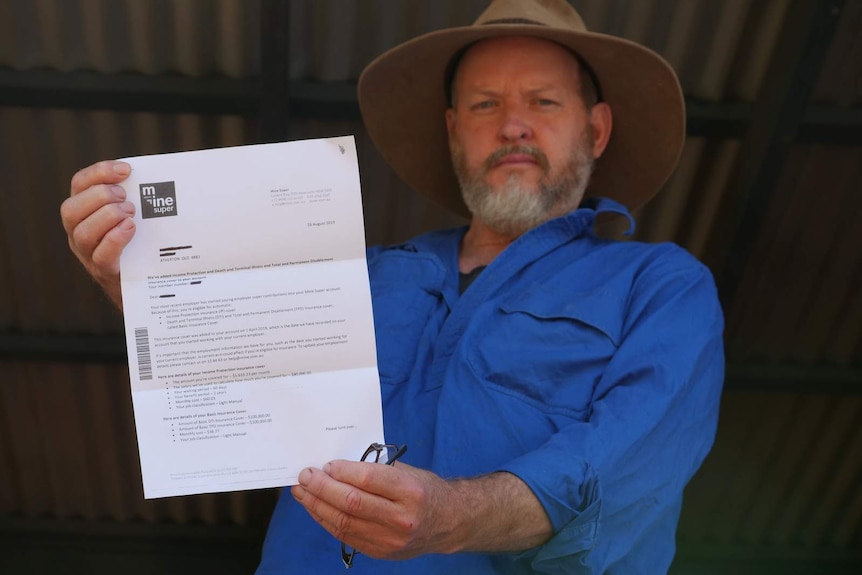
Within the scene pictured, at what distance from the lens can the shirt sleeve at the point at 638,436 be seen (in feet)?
3.75

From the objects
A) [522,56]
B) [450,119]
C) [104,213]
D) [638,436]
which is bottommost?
[638,436]

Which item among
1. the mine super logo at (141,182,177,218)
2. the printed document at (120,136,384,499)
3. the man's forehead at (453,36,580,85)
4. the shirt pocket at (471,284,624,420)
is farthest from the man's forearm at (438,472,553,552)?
the man's forehead at (453,36,580,85)

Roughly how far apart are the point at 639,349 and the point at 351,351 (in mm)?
499

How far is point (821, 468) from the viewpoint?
3.61m

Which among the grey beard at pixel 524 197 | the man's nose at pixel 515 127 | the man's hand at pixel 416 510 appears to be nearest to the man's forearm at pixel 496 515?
the man's hand at pixel 416 510

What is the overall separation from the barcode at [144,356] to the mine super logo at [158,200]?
19 centimetres

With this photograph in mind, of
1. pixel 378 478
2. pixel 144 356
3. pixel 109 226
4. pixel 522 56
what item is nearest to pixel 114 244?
pixel 109 226

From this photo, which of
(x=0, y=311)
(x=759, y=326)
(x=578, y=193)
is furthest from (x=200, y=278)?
(x=759, y=326)

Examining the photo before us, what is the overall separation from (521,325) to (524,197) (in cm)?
46

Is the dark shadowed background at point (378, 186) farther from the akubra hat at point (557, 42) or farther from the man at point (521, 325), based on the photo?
the man at point (521, 325)

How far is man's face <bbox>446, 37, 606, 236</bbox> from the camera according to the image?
187 centimetres

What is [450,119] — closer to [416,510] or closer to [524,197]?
[524,197]

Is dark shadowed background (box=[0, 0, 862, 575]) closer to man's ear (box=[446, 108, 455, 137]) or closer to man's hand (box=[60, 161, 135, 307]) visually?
man's ear (box=[446, 108, 455, 137])

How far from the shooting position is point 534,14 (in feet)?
6.30
